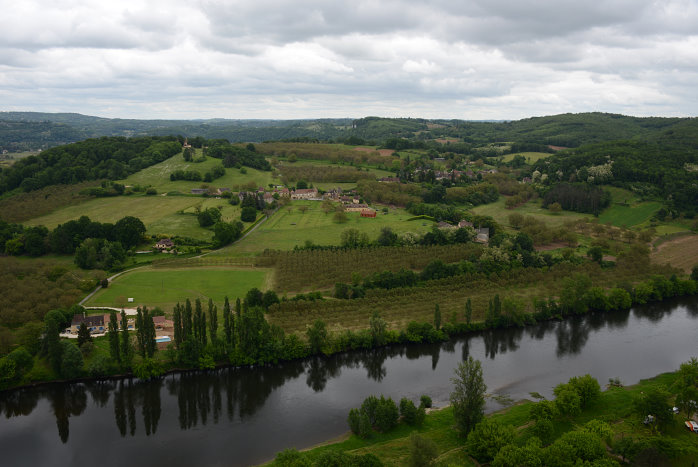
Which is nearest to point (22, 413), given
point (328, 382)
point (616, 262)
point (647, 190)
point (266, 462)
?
point (266, 462)

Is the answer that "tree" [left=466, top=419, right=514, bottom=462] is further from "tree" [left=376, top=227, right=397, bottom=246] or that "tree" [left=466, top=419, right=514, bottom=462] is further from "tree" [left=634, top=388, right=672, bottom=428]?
"tree" [left=376, top=227, right=397, bottom=246]

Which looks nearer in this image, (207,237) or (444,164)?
(207,237)

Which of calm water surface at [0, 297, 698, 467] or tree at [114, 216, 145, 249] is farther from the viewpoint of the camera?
tree at [114, 216, 145, 249]

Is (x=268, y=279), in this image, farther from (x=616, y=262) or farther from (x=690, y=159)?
(x=690, y=159)

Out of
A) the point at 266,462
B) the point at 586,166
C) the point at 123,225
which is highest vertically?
the point at 586,166

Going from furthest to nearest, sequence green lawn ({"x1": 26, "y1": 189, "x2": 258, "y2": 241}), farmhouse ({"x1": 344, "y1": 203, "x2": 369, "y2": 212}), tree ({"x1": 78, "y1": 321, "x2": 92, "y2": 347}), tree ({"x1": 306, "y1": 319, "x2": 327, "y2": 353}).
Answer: farmhouse ({"x1": 344, "y1": 203, "x2": 369, "y2": 212}) → green lawn ({"x1": 26, "y1": 189, "x2": 258, "y2": 241}) → tree ({"x1": 306, "y1": 319, "x2": 327, "y2": 353}) → tree ({"x1": 78, "y1": 321, "x2": 92, "y2": 347})

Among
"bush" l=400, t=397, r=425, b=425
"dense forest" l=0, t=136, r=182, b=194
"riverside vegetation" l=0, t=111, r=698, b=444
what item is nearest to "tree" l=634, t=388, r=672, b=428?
"bush" l=400, t=397, r=425, b=425

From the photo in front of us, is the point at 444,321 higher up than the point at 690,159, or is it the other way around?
the point at 690,159
